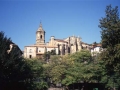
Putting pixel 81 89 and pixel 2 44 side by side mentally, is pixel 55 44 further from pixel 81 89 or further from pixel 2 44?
pixel 2 44

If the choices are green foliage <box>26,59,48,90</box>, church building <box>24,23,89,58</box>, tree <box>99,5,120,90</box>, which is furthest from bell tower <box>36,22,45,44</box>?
tree <box>99,5,120,90</box>

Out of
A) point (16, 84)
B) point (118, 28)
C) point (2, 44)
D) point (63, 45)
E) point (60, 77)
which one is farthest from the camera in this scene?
point (63, 45)

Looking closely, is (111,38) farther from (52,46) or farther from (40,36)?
(40,36)

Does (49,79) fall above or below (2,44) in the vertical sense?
below

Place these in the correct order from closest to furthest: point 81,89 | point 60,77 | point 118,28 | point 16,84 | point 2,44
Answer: point 118,28
point 2,44
point 16,84
point 81,89
point 60,77

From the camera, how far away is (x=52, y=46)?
108 m

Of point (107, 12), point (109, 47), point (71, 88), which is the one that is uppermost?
point (107, 12)

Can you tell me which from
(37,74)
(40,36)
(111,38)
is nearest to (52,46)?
(40,36)

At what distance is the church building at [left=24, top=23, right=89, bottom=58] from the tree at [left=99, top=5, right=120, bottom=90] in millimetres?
77792

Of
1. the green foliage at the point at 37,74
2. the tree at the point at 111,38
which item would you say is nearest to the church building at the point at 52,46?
the green foliage at the point at 37,74

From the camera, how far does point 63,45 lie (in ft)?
354

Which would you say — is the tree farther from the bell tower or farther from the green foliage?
the bell tower

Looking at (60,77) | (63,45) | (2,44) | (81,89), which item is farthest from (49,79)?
(63,45)

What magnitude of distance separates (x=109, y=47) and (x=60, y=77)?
1009 inches
